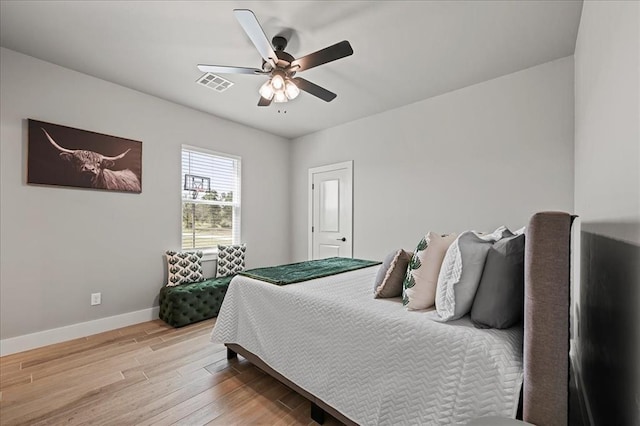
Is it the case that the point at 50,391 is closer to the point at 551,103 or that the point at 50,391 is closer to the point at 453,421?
the point at 453,421

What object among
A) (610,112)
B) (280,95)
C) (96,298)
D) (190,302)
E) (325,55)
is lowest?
(190,302)

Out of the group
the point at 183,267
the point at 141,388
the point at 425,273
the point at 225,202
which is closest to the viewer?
the point at 425,273

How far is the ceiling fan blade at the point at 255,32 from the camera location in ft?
5.62

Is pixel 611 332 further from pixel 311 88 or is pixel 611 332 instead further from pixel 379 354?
pixel 311 88

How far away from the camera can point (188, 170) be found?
389 cm

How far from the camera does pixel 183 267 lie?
3566 mm

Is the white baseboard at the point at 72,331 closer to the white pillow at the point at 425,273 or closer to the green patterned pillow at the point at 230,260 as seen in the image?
the green patterned pillow at the point at 230,260

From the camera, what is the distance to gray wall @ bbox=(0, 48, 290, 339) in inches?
103

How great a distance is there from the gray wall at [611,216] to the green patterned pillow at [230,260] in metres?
3.76

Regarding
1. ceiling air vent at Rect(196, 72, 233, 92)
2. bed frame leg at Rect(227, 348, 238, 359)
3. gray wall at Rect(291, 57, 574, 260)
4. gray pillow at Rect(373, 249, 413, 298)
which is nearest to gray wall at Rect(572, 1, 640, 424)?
gray wall at Rect(291, 57, 574, 260)

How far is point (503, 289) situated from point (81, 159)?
388 centimetres

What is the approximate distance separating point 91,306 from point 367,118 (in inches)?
163

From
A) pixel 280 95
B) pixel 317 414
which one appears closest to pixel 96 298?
pixel 317 414

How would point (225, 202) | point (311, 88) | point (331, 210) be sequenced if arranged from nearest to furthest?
1. point (311, 88)
2. point (225, 202)
3. point (331, 210)
